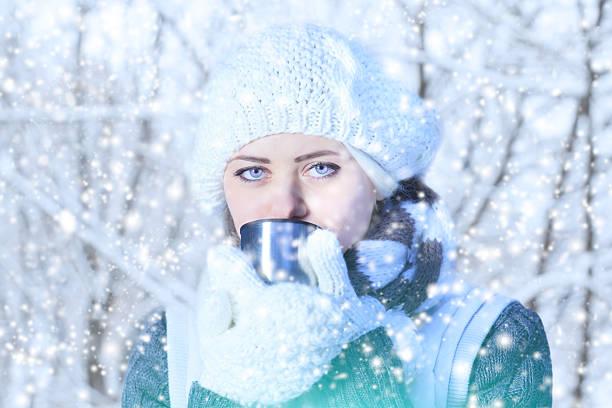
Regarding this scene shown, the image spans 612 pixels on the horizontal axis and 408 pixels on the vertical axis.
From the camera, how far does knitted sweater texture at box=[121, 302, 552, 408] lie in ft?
3.58

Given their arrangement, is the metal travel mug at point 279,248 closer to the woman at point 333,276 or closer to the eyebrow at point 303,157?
the woman at point 333,276

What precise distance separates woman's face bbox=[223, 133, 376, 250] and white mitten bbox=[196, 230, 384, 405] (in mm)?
102

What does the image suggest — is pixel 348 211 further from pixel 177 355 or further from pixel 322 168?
pixel 177 355

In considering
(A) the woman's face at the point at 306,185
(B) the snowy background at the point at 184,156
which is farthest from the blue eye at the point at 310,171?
(B) the snowy background at the point at 184,156

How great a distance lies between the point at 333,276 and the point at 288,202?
15 cm

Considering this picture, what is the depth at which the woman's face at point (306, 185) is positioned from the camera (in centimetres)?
117

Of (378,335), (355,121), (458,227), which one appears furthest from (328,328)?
(458,227)

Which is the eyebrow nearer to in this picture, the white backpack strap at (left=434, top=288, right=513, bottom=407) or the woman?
the woman

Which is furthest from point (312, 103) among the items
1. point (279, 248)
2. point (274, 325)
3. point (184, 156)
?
point (184, 156)

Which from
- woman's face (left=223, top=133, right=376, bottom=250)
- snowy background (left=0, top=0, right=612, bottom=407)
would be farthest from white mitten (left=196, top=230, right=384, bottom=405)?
snowy background (left=0, top=0, right=612, bottom=407)

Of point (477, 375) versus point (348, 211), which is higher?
point (348, 211)

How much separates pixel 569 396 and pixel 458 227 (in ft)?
1.87

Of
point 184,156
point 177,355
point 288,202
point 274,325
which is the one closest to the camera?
point 274,325

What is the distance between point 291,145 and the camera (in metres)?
1.18
